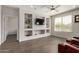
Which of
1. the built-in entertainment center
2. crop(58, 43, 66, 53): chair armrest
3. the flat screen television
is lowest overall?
crop(58, 43, 66, 53): chair armrest

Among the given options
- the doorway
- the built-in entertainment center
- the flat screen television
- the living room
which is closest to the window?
the living room

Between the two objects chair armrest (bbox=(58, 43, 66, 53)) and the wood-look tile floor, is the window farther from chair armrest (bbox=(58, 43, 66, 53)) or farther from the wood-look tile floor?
chair armrest (bbox=(58, 43, 66, 53))

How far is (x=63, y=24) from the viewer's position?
2.41 m

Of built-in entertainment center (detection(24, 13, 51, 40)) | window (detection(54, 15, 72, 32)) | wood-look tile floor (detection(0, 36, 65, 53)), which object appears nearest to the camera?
wood-look tile floor (detection(0, 36, 65, 53))

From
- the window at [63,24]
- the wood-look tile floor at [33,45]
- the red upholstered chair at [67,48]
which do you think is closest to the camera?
the red upholstered chair at [67,48]

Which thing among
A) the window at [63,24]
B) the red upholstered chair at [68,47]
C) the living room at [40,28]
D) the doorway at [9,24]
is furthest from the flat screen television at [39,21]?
the red upholstered chair at [68,47]

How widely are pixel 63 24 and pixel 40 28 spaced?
2.22 ft

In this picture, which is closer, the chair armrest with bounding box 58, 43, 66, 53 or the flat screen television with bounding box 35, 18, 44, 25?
the chair armrest with bounding box 58, 43, 66, 53

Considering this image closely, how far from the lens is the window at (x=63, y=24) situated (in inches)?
92.8

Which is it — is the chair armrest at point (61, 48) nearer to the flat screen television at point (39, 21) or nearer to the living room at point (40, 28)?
the living room at point (40, 28)

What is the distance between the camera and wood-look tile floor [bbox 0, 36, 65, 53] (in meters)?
2.14

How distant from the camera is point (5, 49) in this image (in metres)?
2.08

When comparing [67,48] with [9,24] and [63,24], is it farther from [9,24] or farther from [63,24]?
[9,24]

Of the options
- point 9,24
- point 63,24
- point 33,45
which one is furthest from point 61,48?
point 9,24
